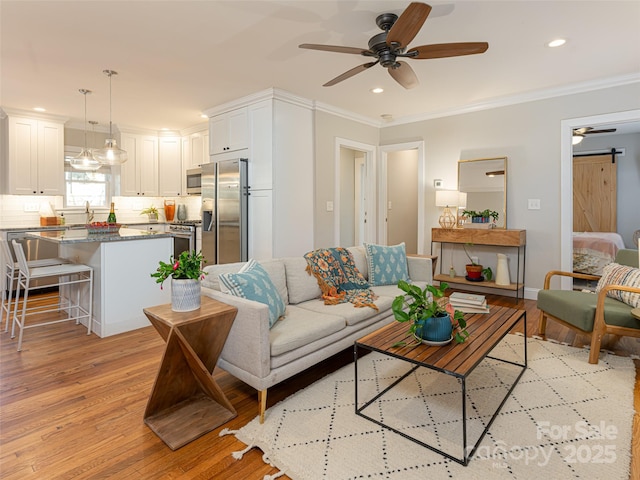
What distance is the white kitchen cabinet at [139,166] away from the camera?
6200 millimetres

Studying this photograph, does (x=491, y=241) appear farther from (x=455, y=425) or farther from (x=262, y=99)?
(x=262, y=99)

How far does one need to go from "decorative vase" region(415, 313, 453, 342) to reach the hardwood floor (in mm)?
891

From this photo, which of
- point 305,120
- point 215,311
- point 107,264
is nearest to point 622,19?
point 305,120

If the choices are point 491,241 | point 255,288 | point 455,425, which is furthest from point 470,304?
point 491,241

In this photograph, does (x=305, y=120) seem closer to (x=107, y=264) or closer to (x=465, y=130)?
(x=465, y=130)

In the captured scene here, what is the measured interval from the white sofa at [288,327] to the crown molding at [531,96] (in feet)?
10.5

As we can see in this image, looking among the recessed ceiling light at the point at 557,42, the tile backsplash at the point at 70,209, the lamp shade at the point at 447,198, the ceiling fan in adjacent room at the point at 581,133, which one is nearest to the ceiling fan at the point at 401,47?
the recessed ceiling light at the point at 557,42

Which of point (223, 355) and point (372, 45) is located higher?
point (372, 45)

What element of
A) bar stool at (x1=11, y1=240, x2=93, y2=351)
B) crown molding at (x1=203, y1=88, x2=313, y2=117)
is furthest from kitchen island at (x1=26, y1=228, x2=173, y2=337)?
crown molding at (x1=203, y1=88, x2=313, y2=117)

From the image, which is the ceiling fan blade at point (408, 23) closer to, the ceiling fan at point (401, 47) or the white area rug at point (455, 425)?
the ceiling fan at point (401, 47)

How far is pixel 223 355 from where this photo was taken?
2191mm

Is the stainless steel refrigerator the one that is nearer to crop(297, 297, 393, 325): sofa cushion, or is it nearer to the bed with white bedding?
crop(297, 297, 393, 325): sofa cushion

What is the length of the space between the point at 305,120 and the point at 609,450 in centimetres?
434

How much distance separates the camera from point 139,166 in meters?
A: 6.37
